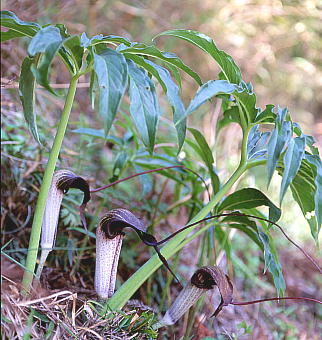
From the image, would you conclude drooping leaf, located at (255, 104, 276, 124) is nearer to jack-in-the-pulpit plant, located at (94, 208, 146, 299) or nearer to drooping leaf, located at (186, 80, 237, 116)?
drooping leaf, located at (186, 80, 237, 116)

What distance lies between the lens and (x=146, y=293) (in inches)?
58.2

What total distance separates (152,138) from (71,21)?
1.99 m

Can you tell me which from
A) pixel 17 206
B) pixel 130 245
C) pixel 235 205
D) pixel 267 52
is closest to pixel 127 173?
pixel 130 245

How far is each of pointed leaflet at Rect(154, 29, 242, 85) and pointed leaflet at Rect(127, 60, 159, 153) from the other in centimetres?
13

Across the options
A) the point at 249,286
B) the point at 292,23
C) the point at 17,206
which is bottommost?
the point at 249,286

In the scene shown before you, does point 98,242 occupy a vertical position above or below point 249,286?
above

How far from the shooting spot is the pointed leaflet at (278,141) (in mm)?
759

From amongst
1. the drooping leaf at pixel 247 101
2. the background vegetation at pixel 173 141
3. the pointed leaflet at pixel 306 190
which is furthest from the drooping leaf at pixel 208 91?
the background vegetation at pixel 173 141

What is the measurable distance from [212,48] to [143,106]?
212 millimetres

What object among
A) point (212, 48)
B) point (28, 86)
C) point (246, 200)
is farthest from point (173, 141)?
point (28, 86)

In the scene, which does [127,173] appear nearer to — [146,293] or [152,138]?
[146,293]

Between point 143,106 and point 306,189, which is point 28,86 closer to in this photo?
point 143,106

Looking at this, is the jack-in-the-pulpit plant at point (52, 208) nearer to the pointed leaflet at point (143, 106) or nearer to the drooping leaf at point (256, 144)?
the pointed leaflet at point (143, 106)

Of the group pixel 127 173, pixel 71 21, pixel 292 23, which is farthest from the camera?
pixel 292 23
